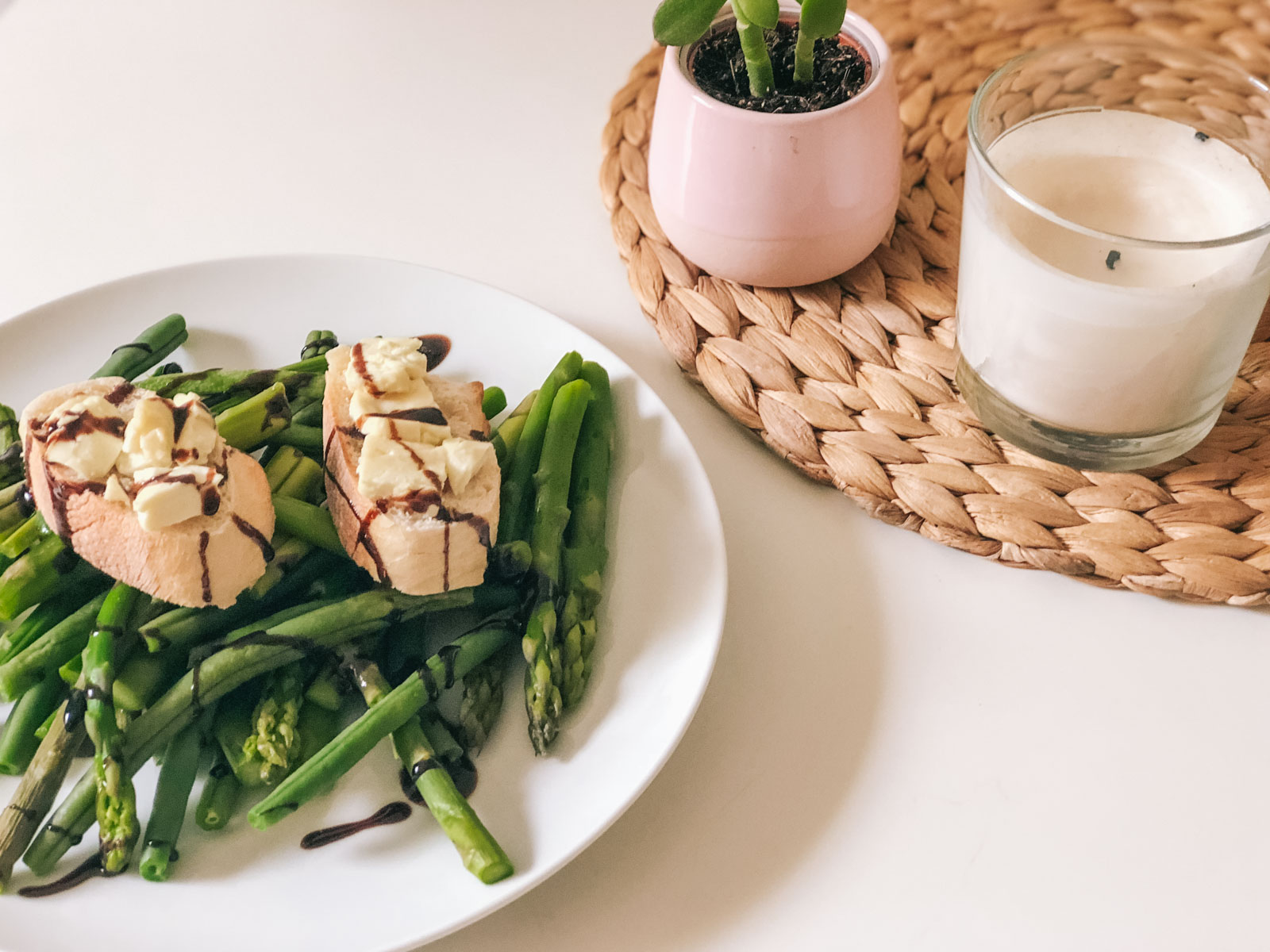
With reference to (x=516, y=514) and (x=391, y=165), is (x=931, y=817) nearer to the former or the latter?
(x=516, y=514)

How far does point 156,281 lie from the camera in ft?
4.00

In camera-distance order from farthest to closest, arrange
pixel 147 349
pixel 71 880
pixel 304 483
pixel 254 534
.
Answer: pixel 147 349, pixel 304 483, pixel 254 534, pixel 71 880

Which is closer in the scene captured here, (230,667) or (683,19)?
(230,667)

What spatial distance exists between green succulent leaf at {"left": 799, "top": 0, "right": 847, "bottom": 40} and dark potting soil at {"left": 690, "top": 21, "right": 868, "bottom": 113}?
0.09 meters

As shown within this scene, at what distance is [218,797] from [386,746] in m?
0.13

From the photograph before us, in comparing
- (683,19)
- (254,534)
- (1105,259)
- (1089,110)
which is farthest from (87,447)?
(1089,110)

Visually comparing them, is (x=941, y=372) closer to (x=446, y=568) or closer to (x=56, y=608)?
(x=446, y=568)

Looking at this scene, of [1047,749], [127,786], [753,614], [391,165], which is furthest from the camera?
[391,165]

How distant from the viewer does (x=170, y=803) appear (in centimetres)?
85

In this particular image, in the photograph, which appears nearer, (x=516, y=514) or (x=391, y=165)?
(x=516, y=514)

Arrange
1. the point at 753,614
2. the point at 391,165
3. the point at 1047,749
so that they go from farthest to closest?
the point at 391,165, the point at 753,614, the point at 1047,749

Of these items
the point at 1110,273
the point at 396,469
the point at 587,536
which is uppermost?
the point at 1110,273

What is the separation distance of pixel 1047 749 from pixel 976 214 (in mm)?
485

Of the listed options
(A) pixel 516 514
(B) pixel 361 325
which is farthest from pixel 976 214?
(B) pixel 361 325
